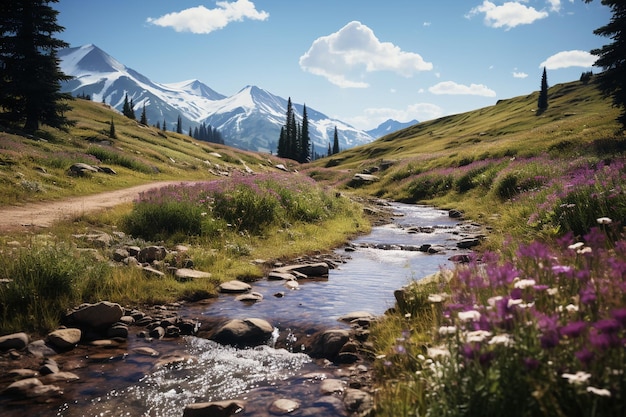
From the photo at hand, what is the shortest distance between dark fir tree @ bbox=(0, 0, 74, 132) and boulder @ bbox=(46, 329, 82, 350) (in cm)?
3443

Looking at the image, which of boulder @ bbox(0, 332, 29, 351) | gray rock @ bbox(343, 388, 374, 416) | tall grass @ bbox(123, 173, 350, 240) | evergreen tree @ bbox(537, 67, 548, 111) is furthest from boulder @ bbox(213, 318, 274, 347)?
evergreen tree @ bbox(537, 67, 548, 111)

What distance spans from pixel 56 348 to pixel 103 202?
12412 millimetres

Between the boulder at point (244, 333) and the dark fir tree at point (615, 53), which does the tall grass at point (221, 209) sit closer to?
the boulder at point (244, 333)

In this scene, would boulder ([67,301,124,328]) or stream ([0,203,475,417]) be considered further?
boulder ([67,301,124,328])

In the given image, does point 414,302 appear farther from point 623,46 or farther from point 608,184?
point 623,46

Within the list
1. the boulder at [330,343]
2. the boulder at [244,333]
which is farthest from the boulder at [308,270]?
the boulder at [330,343]

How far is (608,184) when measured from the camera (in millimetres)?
8719

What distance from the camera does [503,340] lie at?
2.73 meters

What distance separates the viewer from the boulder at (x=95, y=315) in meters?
6.92

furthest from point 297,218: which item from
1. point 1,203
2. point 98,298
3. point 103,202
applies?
point 1,203

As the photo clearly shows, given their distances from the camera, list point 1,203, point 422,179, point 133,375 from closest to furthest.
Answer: point 133,375, point 1,203, point 422,179

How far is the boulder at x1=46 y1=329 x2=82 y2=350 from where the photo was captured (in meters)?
6.27

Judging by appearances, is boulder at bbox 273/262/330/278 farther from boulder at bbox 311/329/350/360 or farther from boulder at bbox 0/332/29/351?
boulder at bbox 0/332/29/351

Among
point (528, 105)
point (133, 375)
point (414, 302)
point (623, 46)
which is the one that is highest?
point (528, 105)
